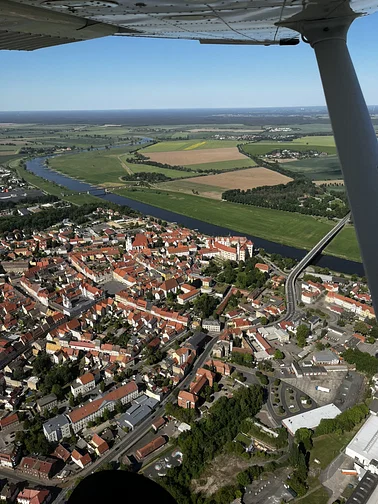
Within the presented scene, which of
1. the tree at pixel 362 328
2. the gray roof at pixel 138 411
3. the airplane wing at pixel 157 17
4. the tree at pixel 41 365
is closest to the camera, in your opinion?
the airplane wing at pixel 157 17

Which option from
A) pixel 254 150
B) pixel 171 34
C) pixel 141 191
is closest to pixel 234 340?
pixel 171 34

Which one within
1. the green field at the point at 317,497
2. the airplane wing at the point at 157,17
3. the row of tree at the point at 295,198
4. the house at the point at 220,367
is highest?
the airplane wing at the point at 157,17

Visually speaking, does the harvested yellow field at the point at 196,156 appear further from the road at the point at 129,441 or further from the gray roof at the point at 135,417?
the gray roof at the point at 135,417

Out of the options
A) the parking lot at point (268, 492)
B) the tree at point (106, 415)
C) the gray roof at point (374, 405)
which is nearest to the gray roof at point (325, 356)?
the gray roof at point (374, 405)

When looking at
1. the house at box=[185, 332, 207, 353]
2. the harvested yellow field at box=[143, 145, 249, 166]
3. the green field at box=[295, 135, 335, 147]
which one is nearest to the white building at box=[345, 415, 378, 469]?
the house at box=[185, 332, 207, 353]

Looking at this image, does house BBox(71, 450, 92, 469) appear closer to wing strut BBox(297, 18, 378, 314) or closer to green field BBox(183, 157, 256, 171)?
wing strut BBox(297, 18, 378, 314)

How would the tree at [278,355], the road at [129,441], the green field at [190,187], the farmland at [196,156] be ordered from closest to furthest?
the road at [129,441] → the tree at [278,355] → the green field at [190,187] → the farmland at [196,156]

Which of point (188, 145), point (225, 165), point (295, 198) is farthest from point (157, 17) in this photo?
point (188, 145)
